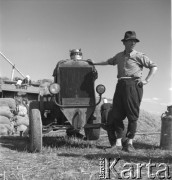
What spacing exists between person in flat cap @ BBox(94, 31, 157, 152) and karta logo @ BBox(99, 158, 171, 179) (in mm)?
1116

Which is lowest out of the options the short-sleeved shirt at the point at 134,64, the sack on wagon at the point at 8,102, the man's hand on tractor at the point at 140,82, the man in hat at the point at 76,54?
the sack on wagon at the point at 8,102

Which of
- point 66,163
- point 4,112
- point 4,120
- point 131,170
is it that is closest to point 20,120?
point 4,112

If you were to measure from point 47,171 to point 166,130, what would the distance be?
325cm

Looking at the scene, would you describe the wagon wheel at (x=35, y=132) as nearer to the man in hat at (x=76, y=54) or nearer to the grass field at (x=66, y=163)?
the grass field at (x=66, y=163)

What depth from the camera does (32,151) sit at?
5.36 meters

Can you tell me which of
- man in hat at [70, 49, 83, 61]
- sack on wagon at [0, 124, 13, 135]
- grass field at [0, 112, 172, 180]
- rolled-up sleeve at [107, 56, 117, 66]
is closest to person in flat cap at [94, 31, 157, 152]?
rolled-up sleeve at [107, 56, 117, 66]

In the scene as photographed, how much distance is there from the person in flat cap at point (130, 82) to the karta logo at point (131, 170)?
1.12m

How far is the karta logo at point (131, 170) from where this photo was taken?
3.59m

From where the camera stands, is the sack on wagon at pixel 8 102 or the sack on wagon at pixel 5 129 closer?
the sack on wagon at pixel 5 129

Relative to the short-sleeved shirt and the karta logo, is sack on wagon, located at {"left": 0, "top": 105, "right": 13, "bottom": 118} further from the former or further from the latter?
the karta logo

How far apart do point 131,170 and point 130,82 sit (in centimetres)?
183

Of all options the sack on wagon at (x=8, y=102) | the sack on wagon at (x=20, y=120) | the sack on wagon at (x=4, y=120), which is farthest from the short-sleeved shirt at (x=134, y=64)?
the sack on wagon at (x=8, y=102)

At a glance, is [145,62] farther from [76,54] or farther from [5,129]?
[5,129]

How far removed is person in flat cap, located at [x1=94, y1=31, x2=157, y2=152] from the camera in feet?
17.3
